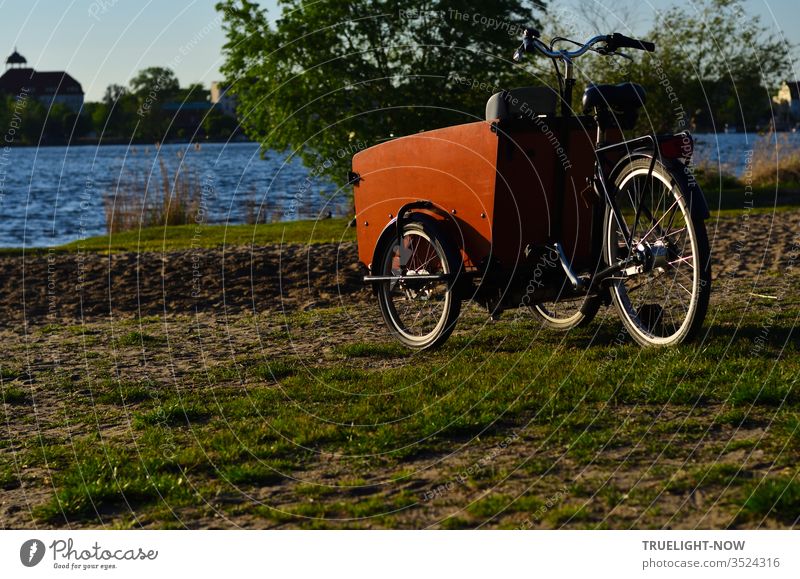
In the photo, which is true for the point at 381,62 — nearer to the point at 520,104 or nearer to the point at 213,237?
the point at 213,237

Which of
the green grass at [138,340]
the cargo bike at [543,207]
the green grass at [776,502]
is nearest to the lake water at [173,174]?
the green grass at [138,340]

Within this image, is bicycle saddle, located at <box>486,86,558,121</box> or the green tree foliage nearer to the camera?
bicycle saddle, located at <box>486,86,558,121</box>

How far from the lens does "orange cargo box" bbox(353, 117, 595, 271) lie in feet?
22.1

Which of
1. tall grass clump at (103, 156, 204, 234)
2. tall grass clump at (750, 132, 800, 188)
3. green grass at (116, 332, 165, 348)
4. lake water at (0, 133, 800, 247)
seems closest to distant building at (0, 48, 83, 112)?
lake water at (0, 133, 800, 247)

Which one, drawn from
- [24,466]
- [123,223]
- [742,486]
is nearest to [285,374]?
[24,466]

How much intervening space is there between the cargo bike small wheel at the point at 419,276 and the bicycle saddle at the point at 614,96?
4.30 ft

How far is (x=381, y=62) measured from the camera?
1786cm

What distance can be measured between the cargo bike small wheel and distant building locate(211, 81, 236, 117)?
488 inches

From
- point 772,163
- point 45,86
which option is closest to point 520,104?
point 772,163

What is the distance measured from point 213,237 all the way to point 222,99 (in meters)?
12.9

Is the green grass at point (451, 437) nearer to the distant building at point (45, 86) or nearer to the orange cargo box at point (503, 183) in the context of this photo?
the orange cargo box at point (503, 183)

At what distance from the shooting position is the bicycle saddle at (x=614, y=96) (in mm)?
6543

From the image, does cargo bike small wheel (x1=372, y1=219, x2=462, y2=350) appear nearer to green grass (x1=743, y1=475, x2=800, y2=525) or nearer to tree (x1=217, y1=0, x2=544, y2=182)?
green grass (x1=743, y1=475, x2=800, y2=525)

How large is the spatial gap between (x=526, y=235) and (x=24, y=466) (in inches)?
134
